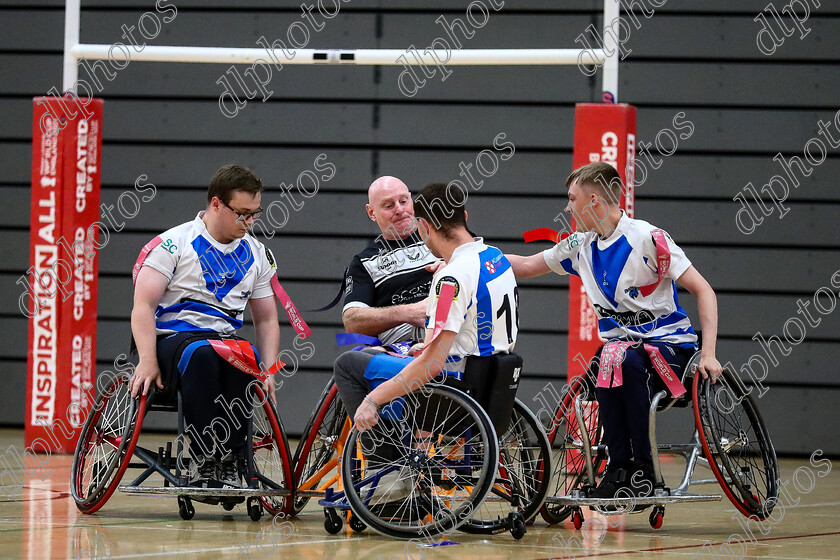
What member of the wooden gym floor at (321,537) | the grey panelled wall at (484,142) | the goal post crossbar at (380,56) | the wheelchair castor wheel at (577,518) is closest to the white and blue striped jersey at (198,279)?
the wooden gym floor at (321,537)

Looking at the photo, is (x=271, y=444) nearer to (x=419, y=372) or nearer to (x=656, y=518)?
(x=419, y=372)

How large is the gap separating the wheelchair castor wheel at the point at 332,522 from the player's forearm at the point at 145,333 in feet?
2.48

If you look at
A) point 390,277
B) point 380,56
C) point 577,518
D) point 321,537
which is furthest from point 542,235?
point 380,56

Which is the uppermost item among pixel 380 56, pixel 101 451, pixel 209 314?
pixel 380 56

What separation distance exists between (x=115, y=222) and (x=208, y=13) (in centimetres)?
154

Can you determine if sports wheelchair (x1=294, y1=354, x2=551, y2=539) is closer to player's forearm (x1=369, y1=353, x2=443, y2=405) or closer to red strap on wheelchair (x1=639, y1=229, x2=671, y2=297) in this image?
player's forearm (x1=369, y1=353, x2=443, y2=405)

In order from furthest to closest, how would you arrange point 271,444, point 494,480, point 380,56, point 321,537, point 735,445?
point 380,56 → point 271,444 → point 735,445 → point 321,537 → point 494,480

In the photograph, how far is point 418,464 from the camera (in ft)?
9.96

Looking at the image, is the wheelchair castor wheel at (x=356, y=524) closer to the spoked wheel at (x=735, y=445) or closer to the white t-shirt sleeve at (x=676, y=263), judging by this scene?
the spoked wheel at (x=735, y=445)

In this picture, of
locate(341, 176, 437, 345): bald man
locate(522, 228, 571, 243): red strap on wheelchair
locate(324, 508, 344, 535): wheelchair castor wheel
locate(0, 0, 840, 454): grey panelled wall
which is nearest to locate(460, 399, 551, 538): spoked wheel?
locate(324, 508, 344, 535): wheelchair castor wheel

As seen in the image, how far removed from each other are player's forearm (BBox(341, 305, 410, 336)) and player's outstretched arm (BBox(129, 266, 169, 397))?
24.3 inches

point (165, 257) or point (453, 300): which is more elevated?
point (165, 257)

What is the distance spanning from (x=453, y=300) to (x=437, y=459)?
0.45 metres

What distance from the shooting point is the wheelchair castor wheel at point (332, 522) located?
3.23 metres
